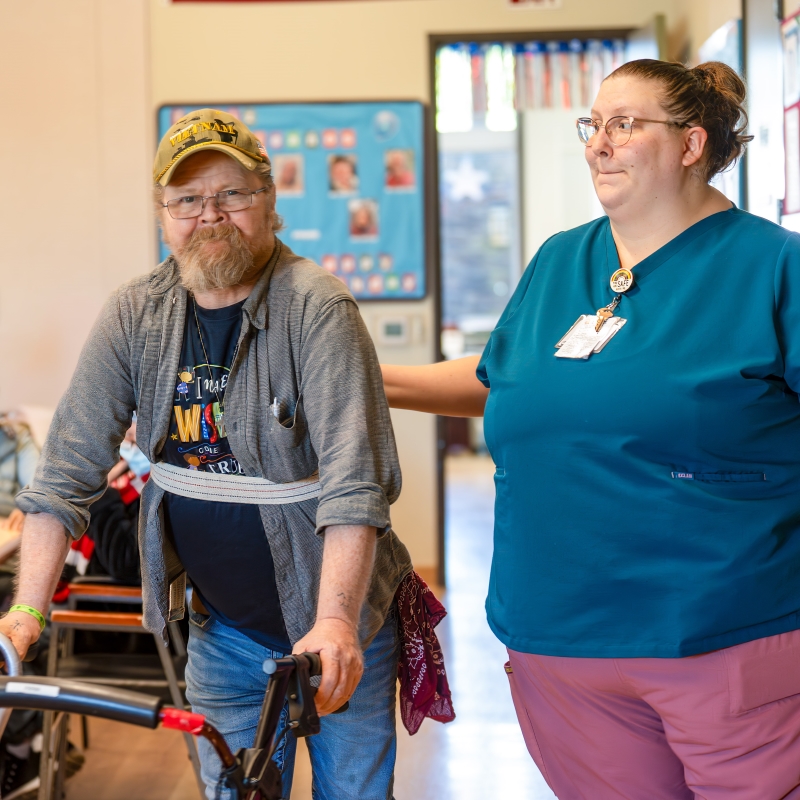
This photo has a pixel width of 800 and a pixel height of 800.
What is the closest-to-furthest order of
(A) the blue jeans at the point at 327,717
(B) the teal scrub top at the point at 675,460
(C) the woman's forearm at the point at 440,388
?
(B) the teal scrub top at the point at 675,460
(A) the blue jeans at the point at 327,717
(C) the woman's forearm at the point at 440,388

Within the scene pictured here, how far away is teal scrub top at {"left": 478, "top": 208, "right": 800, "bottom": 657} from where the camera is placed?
47.3 inches

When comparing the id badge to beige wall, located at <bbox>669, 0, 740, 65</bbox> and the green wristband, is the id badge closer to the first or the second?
the green wristband

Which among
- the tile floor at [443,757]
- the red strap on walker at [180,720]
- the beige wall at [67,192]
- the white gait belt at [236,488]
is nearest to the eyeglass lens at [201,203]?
the white gait belt at [236,488]

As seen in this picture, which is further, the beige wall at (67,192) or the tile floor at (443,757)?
the beige wall at (67,192)

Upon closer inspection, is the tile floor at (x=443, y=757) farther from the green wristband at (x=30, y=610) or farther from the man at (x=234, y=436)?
the green wristband at (x=30, y=610)

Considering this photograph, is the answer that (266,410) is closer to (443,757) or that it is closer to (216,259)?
(216,259)

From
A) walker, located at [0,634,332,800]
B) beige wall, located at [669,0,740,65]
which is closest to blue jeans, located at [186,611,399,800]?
walker, located at [0,634,332,800]

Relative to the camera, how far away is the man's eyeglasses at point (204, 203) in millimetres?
1341

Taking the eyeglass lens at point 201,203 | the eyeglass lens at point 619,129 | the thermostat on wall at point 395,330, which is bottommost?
the thermostat on wall at point 395,330

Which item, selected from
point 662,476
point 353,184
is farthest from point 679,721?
point 353,184

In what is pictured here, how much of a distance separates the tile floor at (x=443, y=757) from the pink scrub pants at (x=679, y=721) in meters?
1.41

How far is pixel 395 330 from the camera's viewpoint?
453cm

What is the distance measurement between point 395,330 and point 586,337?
3.26 metres

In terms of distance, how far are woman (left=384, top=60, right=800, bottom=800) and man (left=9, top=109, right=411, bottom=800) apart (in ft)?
0.76
